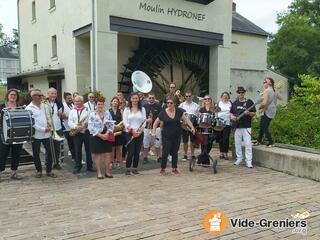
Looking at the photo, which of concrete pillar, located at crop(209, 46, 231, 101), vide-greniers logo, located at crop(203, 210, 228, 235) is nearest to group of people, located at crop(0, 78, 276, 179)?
vide-greniers logo, located at crop(203, 210, 228, 235)

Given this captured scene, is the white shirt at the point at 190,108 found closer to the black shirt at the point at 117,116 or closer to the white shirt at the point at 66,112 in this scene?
the black shirt at the point at 117,116

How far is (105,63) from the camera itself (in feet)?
41.2

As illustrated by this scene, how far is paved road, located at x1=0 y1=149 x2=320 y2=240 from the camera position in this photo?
4.52 meters

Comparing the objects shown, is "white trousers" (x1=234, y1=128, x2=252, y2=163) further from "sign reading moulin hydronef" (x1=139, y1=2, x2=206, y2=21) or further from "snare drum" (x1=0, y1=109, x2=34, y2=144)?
"sign reading moulin hydronef" (x1=139, y1=2, x2=206, y2=21)

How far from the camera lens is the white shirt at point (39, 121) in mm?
6934

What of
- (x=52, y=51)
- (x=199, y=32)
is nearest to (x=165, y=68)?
(x=199, y=32)

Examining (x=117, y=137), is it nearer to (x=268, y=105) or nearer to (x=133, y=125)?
(x=133, y=125)

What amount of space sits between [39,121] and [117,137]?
1.73 meters

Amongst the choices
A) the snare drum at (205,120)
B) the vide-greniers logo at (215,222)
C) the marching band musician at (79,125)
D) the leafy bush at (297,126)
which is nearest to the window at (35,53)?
the leafy bush at (297,126)

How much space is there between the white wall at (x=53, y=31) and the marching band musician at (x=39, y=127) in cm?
651

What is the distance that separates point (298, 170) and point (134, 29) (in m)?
8.09

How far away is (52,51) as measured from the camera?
17188mm

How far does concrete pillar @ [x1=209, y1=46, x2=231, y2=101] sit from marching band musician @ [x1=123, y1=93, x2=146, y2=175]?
29.9ft

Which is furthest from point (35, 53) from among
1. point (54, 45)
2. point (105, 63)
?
point (105, 63)
